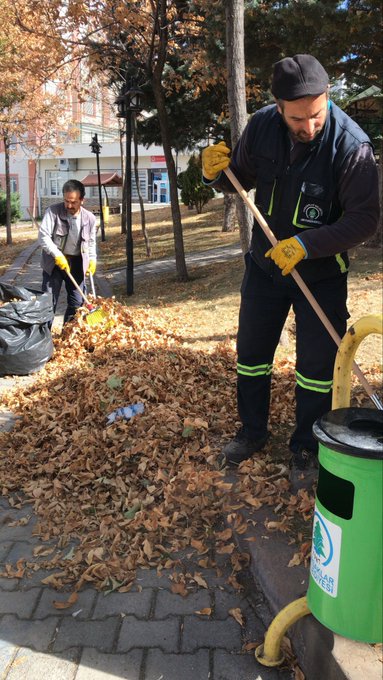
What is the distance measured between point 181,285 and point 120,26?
482cm

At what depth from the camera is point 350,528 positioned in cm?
184

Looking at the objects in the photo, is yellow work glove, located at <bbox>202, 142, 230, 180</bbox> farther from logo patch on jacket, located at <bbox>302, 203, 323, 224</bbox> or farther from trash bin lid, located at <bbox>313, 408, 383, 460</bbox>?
trash bin lid, located at <bbox>313, 408, 383, 460</bbox>

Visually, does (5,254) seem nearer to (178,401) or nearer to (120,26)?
(120,26)

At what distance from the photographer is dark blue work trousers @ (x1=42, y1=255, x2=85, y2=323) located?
6574mm

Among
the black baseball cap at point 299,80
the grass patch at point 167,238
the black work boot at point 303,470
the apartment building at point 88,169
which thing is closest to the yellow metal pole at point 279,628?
the black work boot at point 303,470

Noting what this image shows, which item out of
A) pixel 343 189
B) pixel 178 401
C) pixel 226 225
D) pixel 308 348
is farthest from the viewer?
pixel 226 225

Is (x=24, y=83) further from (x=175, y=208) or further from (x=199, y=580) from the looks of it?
(x=199, y=580)

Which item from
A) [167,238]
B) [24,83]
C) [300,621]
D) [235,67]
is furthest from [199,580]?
[24,83]

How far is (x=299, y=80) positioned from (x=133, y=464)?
7.71 ft

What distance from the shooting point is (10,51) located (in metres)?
13.2

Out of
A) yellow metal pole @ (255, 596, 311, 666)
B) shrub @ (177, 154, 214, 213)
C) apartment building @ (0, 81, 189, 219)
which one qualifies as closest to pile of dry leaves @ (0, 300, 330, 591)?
yellow metal pole @ (255, 596, 311, 666)

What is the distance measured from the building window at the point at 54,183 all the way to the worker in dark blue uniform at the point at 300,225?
58.1 metres

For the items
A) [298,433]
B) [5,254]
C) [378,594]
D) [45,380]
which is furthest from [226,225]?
[378,594]

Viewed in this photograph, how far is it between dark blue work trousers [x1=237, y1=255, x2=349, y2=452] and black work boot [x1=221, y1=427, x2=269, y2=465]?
0.04 metres
